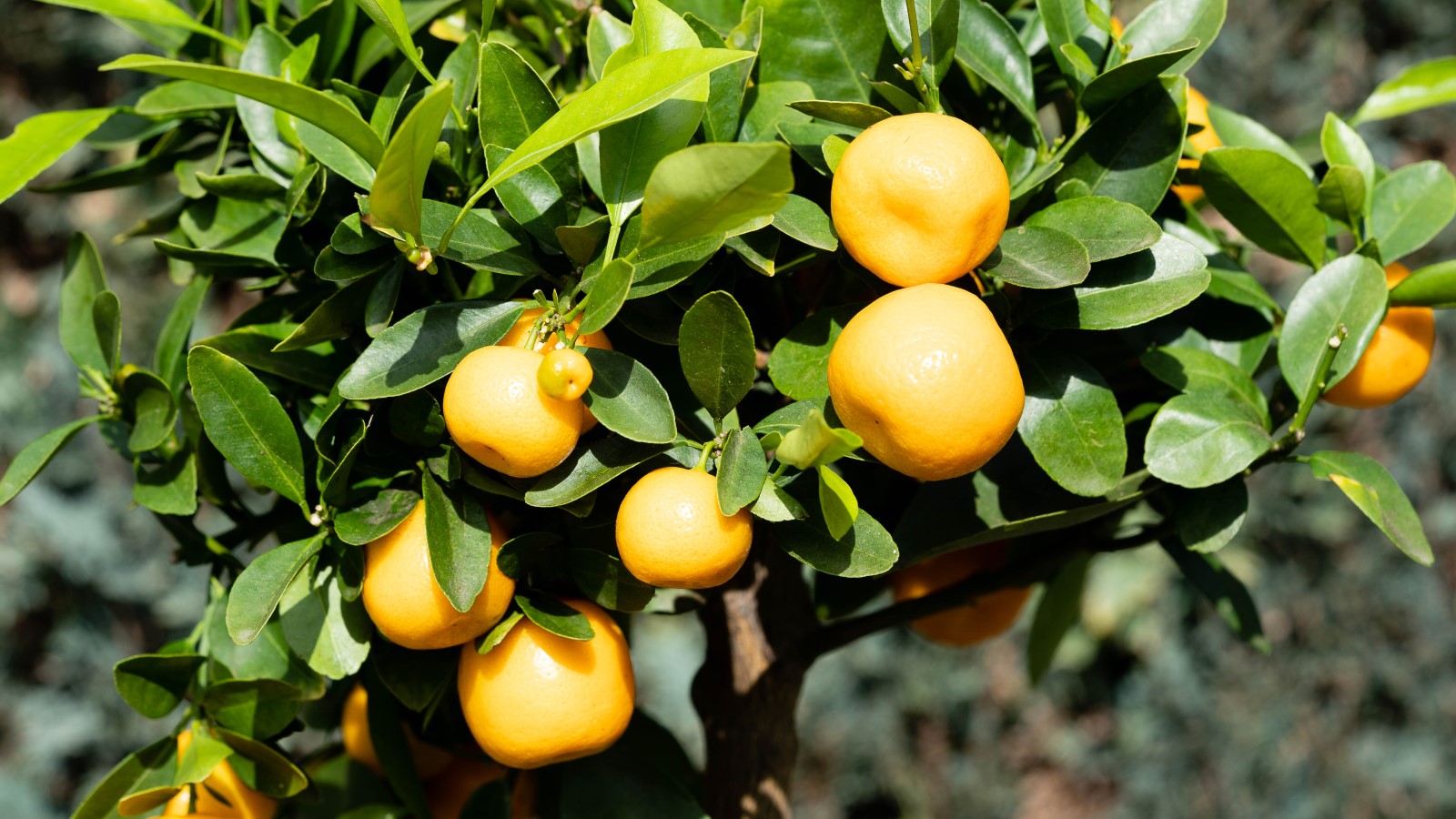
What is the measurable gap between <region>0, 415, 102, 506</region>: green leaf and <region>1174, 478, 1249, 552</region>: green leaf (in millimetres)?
520

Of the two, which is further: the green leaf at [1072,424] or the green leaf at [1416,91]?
the green leaf at [1416,91]

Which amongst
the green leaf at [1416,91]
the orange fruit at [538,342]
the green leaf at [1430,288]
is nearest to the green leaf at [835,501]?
the orange fruit at [538,342]

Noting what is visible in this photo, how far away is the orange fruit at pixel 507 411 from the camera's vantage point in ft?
1.28

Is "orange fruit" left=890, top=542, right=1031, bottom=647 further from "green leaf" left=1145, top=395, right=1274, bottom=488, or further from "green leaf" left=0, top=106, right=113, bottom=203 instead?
"green leaf" left=0, top=106, right=113, bottom=203

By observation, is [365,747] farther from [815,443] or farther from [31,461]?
[815,443]

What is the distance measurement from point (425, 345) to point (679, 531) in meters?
0.12

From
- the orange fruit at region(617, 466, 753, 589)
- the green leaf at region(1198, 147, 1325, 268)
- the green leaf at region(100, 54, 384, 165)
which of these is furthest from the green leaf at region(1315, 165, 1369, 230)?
the green leaf at region(100, 54, 384, 165)

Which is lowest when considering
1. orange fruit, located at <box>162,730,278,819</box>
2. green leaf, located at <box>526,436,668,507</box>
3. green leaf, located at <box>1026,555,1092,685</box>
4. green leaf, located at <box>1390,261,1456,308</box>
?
green leaf, located at <box>1026,555,1092,685</box>

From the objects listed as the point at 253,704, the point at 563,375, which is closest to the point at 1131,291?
the point at 563,375

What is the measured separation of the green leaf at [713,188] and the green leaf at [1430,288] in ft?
1.15

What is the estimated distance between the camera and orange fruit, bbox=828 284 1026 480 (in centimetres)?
39

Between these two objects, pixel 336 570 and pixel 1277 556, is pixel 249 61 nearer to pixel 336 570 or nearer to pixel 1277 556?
pixel 336 570

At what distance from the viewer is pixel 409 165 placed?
37cm

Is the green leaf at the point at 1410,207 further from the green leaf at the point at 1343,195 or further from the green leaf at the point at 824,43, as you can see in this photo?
the green leaf at the point at 824,43
